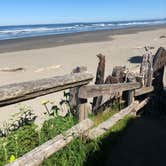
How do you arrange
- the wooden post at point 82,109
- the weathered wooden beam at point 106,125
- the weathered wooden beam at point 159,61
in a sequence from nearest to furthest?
the wooden post at point 82,109 → the weathered wooden beam at point 106,125 → the weathered wooden beam at point 159,61

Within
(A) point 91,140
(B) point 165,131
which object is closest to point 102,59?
(B) point 165,131

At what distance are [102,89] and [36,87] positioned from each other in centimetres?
175

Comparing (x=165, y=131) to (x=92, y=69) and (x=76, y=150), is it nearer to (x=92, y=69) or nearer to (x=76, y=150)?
(x=76, y=150)

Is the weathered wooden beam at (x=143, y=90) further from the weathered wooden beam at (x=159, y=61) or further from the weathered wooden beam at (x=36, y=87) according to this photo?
the weathered wooden beam at (x=36, y=87)

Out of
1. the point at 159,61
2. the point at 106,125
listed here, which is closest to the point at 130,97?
the point at 106,125

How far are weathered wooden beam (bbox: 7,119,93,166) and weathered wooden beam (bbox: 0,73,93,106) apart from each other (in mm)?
560

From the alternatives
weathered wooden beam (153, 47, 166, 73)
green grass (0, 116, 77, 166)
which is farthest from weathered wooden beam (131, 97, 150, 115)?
green grass (0, 116, 77, 166)

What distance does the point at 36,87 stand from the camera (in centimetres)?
384

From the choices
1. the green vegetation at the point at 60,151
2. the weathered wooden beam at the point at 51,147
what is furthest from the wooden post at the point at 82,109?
the green vegetation at the point at 60,151

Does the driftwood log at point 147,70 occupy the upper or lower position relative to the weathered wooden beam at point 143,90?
upper

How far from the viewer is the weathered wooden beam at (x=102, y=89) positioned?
4.75 m

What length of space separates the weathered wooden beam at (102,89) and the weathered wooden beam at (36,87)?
111 millimetres

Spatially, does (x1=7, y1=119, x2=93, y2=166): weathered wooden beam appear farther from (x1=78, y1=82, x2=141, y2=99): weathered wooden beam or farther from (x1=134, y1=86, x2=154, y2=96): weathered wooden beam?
(x1=134, y1=86, x2=154, y2=96): weathered wooden beam

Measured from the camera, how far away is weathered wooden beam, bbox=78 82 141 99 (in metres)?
4.75
